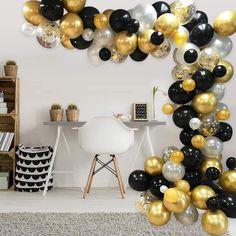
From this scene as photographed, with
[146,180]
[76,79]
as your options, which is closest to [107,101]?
[76,79]

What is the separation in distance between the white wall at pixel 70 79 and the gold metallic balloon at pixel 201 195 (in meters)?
2.78

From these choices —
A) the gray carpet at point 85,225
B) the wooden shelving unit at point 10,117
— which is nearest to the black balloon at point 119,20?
the gray carpet at point 85,225

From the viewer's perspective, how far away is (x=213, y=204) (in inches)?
53.2

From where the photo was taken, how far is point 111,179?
13.9 ft

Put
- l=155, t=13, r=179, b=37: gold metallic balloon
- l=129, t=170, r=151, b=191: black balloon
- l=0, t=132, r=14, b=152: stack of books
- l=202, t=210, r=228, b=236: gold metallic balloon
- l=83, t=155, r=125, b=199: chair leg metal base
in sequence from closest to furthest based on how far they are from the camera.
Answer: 1. l=202, t=210, r=228, b=236: gold metallic balloon
2. l=155, t=13, r=179, b=37: gold metallic balloon
3. l=129, t=170, r=151, b=191: black balloon
4. l=83, t=155, r=125, b=199: chair leg metal base
5. l=0, t=132, r=14, b=152: stack of books

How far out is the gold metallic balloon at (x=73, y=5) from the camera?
1.44m

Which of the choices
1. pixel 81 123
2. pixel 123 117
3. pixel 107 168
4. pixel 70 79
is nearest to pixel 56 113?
pixel 81 123

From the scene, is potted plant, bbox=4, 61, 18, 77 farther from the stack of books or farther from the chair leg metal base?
the chair leg metal base

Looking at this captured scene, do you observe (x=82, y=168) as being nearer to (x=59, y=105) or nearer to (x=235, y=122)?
(x=59, y=105)

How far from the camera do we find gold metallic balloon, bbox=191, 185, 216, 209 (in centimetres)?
141

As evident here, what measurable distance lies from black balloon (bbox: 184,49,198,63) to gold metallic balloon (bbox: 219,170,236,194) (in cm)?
48

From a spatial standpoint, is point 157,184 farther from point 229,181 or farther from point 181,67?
point 181,67

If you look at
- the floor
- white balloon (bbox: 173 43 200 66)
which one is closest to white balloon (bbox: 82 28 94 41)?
white balloon (bbox: 173 43 200 66)

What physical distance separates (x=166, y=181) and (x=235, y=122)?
9.72 feet
